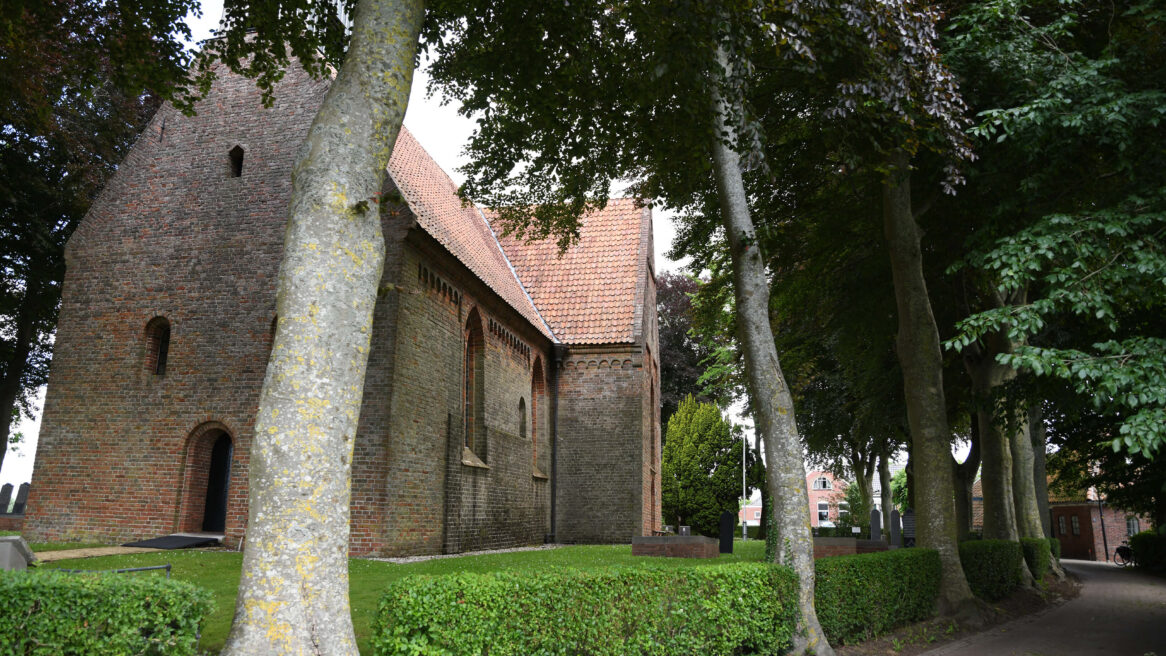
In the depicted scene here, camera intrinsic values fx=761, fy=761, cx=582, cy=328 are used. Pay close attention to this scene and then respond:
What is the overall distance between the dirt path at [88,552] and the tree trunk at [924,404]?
12974mm

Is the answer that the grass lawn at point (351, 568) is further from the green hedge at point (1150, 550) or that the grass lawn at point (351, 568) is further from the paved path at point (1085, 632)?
the green hedge at point (1150, 550)

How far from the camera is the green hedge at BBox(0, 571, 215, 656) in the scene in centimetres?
449

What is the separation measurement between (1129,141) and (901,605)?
20.7 ft

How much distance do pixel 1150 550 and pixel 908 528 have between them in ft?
45.8

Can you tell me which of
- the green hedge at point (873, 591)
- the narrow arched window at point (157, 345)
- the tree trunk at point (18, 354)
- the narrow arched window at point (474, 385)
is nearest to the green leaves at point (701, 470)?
the narrow arched window at point (474, 385)

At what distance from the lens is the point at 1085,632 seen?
37.4 feet

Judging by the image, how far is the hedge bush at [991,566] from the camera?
43.0ft

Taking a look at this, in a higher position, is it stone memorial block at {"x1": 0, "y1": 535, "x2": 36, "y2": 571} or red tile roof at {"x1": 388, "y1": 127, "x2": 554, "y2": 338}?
red tile roof at {"x1": 388, "y1": 127, "x2": 554, "y2": 338}

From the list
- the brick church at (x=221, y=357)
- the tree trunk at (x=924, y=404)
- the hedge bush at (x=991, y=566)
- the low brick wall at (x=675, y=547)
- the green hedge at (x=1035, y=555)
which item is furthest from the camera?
the low brick wall at (x=675, y=547)

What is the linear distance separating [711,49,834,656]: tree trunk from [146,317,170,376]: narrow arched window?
39.1 feet

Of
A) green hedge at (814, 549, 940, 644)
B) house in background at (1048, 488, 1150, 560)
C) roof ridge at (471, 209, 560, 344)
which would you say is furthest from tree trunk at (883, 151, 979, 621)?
house in background at (1048, 488, 1150, 560)

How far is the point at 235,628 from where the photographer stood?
4863 millimetres

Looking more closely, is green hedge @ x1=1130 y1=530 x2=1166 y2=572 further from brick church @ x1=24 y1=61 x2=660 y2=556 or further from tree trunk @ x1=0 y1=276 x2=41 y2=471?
tree trunk @ x1=0 y1=276 x2=41 y2=471

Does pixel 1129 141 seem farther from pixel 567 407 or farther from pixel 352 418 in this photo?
pixel 567 407
